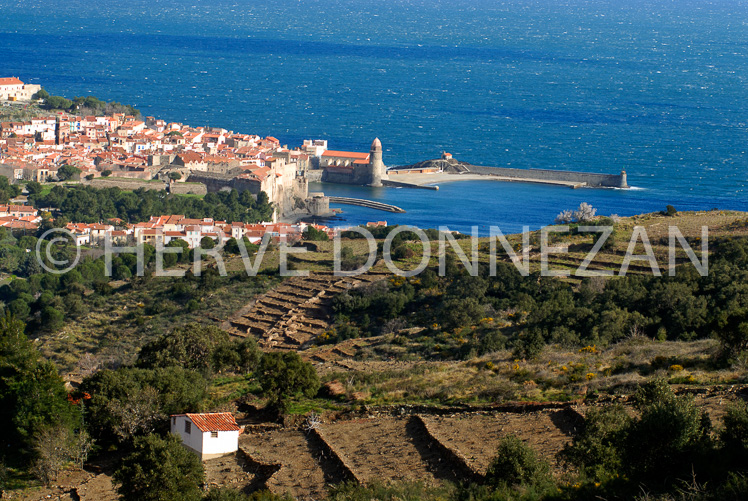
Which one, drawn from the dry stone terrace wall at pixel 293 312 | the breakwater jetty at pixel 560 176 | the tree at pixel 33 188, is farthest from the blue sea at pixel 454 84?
the dry stone terrace wall at pixel 293 312

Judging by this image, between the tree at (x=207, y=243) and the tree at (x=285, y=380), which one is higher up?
the tree at (x=207, y=243)

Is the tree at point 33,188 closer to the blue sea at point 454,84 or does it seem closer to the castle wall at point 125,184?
the castle wall at point 125,184

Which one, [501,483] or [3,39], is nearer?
[501,483]

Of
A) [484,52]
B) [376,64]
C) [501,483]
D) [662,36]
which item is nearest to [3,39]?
[376,64]

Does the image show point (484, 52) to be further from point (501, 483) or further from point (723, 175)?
point (501, 483)

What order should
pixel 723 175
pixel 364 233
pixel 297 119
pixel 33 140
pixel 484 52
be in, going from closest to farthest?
1. pixel 364 233
2. pixel 33 140
3. pixel 723 175
4. pixel 297 119
5. pixel 484 52

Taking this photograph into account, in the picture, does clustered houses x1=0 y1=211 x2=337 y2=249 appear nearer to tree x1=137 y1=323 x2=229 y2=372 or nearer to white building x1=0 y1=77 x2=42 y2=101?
tree x1=137 y1=323 x2=229 y2=372
